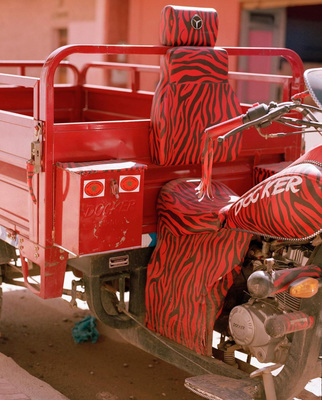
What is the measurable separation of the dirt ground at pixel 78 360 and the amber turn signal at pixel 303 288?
103cm

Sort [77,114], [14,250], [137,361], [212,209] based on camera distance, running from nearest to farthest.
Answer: [212,209] → [14,250] → [137,361] → [77,114]

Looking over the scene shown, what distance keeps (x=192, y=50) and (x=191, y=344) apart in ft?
4.85

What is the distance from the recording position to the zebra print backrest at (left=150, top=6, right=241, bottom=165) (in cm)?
362

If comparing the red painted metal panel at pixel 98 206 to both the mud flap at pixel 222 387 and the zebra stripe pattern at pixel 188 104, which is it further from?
the mud flap at pixel 222 387

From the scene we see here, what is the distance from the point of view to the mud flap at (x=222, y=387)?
10.3 feet

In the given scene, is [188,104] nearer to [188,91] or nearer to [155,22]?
[188,91]

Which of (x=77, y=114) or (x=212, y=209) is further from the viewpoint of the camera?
(x=77, y=114)

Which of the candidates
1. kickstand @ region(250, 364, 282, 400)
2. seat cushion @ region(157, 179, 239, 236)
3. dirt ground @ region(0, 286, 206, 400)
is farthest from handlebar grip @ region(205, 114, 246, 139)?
dirt ground @ region(0, 286, 206, 400)

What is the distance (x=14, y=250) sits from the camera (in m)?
4.03

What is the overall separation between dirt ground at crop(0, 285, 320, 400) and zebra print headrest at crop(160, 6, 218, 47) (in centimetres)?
191

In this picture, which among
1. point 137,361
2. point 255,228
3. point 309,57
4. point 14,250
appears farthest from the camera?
point 309,57

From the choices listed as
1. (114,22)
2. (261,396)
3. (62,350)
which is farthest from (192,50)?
(114,22)

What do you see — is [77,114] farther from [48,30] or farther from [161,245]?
[48,30]

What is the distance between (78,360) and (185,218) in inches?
58.6
